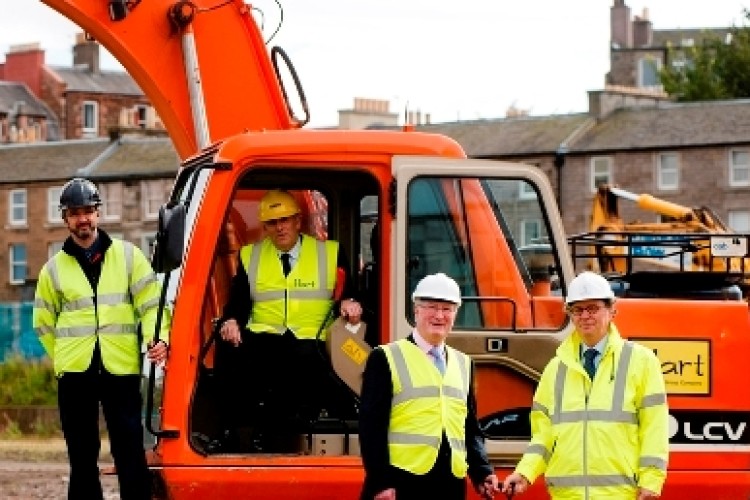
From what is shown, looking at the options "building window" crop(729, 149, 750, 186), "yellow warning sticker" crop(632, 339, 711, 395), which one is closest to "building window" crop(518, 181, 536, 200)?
"yellow warning sticker" crop(632, 339, 711, 395)

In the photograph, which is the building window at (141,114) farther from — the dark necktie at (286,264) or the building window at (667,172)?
the dark necktie at (286,264)

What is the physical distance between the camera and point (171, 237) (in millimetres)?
11328

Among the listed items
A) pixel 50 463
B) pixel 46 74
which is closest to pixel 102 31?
pixel 50 463

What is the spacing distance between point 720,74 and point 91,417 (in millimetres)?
68062

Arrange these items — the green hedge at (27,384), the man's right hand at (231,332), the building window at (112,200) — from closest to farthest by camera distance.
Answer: the man's right hand at (231,332) → the green hedge at (27,384) → the building window at (112,200)

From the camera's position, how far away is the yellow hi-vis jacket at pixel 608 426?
10062mm

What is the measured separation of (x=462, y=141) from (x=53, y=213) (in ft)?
55.2

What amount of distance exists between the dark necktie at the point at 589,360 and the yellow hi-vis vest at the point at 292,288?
2086 millimetres

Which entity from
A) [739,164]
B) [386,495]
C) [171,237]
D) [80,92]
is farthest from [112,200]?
[386,495]

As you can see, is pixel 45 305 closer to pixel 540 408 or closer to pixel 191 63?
pixel 191 63

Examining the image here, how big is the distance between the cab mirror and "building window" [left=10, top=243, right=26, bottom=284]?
7077 cm

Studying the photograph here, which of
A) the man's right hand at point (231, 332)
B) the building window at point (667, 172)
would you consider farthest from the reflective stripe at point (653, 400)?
the building window at point (667, 172)

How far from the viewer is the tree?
77.2 metres

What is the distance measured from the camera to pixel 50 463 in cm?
2672
